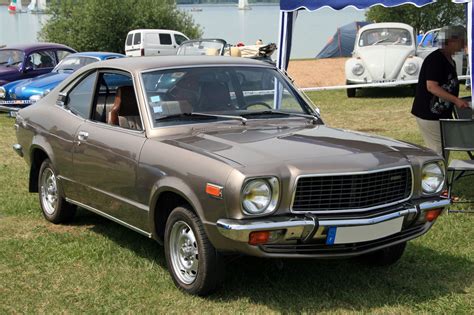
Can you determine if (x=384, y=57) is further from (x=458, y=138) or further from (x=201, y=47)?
(x=458, y=138)

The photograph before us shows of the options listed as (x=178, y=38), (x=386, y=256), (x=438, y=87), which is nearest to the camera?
(x=386, y=256)

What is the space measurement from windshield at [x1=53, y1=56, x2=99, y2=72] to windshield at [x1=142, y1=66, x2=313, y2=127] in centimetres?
905

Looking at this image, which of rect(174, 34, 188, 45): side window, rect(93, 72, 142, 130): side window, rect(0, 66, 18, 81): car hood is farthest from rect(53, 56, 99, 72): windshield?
rect(174, 34, 188, 45): side window

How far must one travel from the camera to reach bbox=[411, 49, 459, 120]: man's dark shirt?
6.95m

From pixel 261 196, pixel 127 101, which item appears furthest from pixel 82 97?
pixel 261 196

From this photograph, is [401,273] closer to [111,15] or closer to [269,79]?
[269,79]

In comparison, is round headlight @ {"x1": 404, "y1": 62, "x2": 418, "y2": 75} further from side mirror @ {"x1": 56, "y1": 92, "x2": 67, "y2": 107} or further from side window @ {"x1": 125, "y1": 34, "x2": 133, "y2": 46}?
side window @ {"x1": 125, "y1": 34, "x2": 133, "y2": 46}

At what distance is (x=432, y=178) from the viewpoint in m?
4.63

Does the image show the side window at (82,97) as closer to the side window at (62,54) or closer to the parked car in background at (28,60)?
the parked car in background at (28,60)

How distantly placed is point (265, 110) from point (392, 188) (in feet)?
4.54

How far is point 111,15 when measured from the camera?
32.4 m

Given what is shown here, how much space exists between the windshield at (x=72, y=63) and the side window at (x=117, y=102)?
27.6 ft

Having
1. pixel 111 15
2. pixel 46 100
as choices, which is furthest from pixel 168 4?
pixel 46 100

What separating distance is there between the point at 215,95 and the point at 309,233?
1.65m
